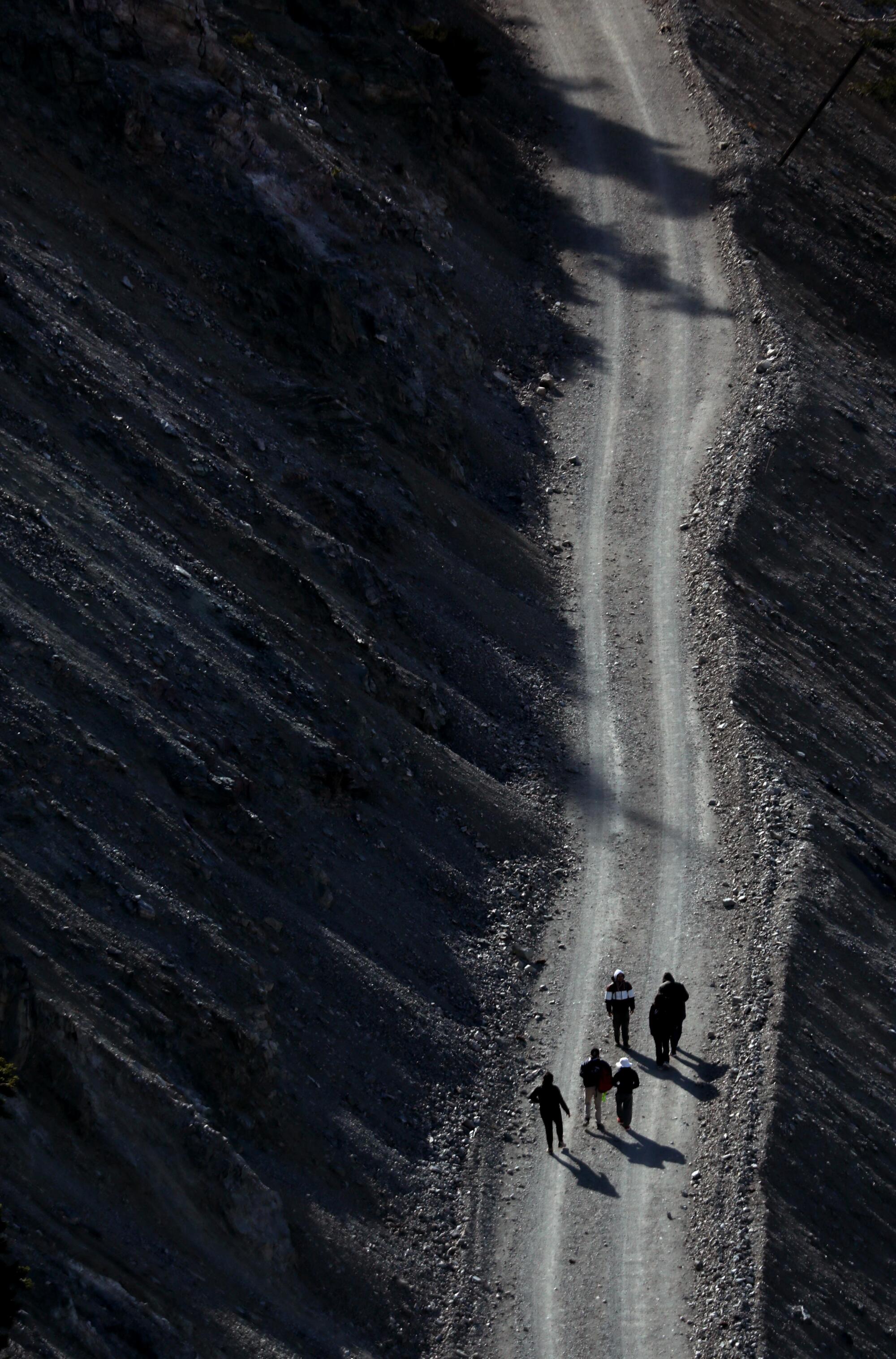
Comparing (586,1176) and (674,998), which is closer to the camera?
(586,1176)

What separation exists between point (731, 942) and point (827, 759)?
20.1 ft

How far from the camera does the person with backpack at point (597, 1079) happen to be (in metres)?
19.2

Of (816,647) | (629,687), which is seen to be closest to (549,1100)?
(629,687)

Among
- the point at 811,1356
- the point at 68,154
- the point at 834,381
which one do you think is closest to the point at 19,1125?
the point at 811,1356

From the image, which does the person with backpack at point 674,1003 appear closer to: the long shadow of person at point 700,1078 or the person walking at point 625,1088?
the long shadow of person at point 700,1078

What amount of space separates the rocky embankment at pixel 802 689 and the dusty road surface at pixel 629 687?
21.6 inches

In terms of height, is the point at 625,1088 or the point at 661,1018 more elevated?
the point at 661,1018

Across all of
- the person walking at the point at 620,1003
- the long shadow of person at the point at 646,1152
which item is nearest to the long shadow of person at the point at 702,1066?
the person walking at the point at 620,1003

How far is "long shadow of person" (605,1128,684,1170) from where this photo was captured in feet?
62.1

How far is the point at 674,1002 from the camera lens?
20.1 metres

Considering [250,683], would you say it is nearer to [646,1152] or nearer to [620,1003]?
[620,1003]

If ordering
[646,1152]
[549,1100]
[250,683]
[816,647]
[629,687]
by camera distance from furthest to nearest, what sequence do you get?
1. [816,647]
2. [629,687]
3. [250,683]
4. [646,1152]
5. [549,1100]

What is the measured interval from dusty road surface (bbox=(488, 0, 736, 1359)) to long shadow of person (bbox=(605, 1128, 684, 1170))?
0.08 ft

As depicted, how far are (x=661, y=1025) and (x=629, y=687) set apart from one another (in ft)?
30.3
